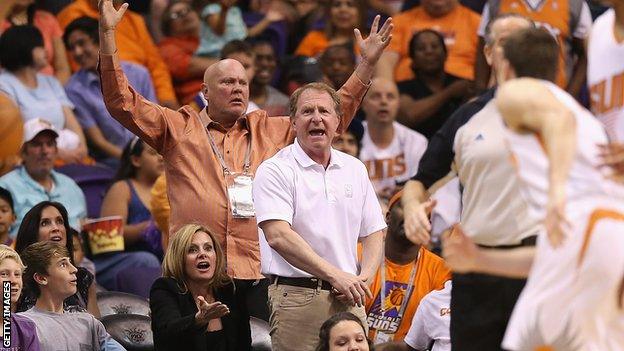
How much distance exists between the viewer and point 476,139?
623 centimetres

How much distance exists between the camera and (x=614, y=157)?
554 cm

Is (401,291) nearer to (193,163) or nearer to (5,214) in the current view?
(193,163)

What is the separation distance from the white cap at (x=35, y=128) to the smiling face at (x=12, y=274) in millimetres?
2595

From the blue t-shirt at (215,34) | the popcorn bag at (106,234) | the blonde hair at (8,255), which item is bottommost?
the popcorn bag at (106,234)

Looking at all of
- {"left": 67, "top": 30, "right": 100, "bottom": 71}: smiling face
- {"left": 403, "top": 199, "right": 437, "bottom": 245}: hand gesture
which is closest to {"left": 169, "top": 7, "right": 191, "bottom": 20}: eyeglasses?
{"left": 67, "top": 30, "right": 100, "bottom": 71}: smiling face

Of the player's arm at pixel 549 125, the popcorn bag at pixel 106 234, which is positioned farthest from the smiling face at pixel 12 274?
the player's arm at pixel 549 125

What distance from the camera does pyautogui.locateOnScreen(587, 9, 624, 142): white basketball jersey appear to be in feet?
20.8

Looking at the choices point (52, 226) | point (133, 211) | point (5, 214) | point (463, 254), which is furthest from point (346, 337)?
point (133, 211)

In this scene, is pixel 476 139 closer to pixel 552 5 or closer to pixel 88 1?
pixel 552 5

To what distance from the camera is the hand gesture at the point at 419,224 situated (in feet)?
20.0

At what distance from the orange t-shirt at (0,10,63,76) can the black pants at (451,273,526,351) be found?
6353 millimetres

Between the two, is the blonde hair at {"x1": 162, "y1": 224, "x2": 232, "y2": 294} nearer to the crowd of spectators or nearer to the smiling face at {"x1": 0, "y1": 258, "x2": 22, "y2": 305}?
the crowd of spectators

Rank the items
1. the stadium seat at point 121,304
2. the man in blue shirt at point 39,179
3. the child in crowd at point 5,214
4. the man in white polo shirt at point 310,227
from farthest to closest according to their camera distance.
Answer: the man in blue shirt at point 39,179
the child in crowd at point 5,214
the stadium seat at point 121,304
the man in white polo shirt at point 310,227

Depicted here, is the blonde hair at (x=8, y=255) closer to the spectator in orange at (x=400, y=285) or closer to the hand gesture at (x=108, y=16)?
the hand gesture at (x=108, y=16)
